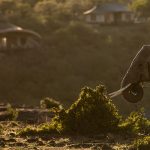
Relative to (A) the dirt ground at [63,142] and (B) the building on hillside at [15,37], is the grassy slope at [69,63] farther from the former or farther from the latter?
(A) the dirt ground at [63,142]

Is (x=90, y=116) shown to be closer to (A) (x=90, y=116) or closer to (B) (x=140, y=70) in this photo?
(A) (x=90, y=116)

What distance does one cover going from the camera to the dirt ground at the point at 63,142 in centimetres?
1041

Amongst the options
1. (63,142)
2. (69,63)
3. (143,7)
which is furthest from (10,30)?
(63,142)

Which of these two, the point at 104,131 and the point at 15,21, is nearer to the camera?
the point at 104,131

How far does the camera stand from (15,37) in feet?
186

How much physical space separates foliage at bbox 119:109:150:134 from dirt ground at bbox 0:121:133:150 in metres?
0.54

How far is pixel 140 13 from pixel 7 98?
34.7m

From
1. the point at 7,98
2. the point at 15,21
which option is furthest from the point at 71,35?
the point at 7,98

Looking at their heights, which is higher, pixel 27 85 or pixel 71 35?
pixel 71 35

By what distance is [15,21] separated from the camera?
210 ft

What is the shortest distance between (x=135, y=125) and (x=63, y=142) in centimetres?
234

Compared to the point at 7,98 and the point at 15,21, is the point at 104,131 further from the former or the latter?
the point at 15,21

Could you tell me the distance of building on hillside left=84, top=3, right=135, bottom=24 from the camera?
241 feet

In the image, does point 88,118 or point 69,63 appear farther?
point 69,63
